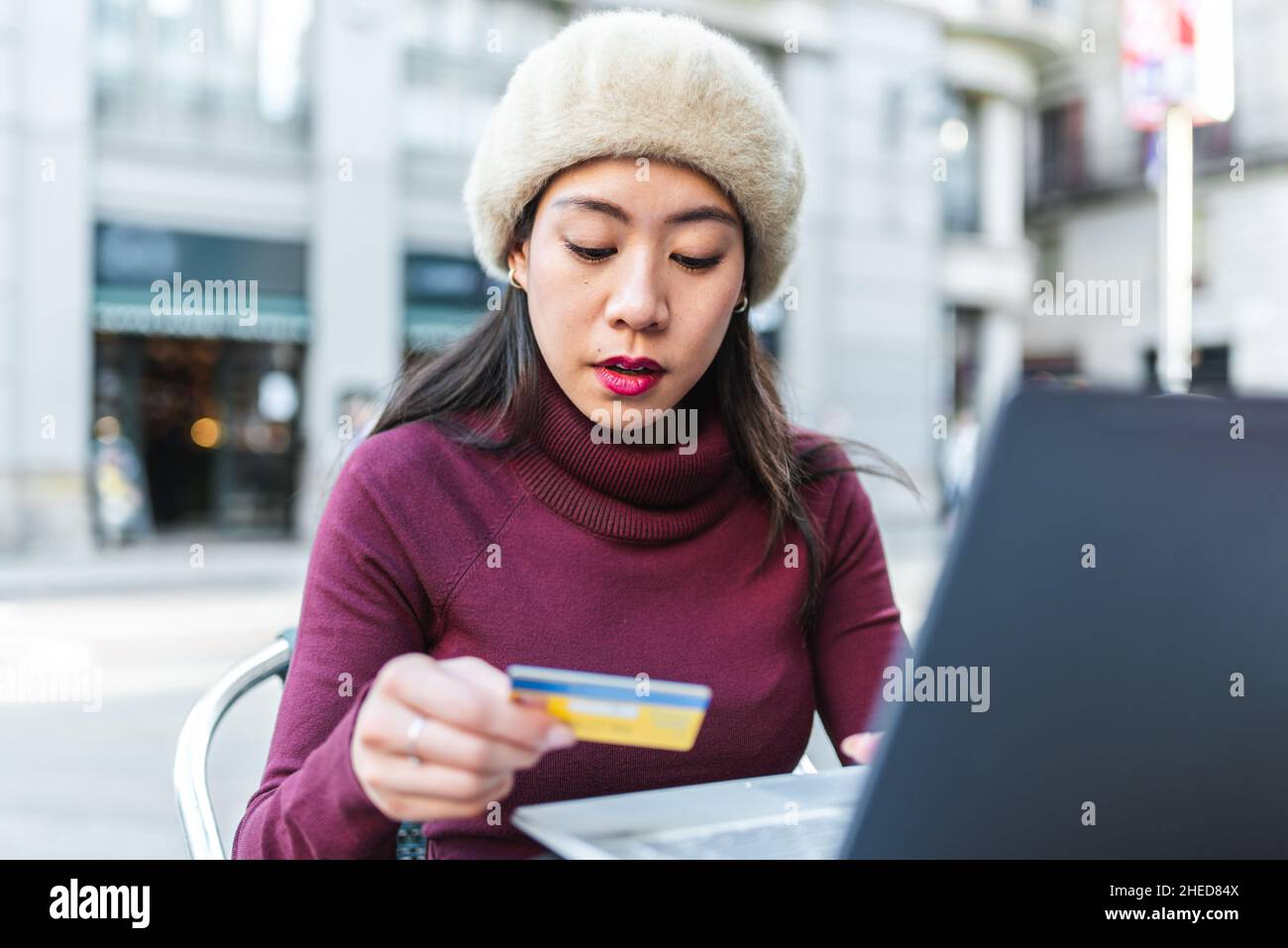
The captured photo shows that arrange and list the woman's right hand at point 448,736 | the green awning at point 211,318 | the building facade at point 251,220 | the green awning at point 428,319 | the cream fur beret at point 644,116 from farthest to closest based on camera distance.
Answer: the green awning at point 428,319
the green awning at point 211,318
the building facade at point 251,220
the cream fur beret at point 644,116
the woman's right hand at point 448,736

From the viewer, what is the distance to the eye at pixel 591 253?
4.29 ft

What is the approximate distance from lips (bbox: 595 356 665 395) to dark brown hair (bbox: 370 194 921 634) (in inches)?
6.8

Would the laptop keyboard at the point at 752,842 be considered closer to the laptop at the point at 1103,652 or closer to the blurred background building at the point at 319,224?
the laptop at the point at 1103,652

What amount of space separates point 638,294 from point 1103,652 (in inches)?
27.6

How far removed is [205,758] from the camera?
→ 4.76ft

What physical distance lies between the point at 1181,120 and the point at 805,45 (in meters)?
7.07

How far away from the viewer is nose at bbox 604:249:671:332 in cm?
128

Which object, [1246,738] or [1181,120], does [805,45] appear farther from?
[1246,738]

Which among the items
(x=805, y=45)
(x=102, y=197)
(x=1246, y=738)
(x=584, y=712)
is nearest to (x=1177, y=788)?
(x=1246, y=738)

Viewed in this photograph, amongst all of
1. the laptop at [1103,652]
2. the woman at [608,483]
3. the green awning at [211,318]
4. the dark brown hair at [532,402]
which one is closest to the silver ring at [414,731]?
the laptop at [1103,652]

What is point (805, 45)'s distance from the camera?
1536 cm

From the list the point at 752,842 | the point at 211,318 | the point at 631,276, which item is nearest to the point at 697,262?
the point at 631,276

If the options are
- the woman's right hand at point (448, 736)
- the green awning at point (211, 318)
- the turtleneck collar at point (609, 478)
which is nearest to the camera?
the woman's right hand at point (448, 736)

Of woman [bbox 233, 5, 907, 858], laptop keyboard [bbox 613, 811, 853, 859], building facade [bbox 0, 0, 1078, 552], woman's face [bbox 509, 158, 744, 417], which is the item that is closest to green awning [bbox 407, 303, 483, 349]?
building facade [bbox 0, 0, 1078, 552]
